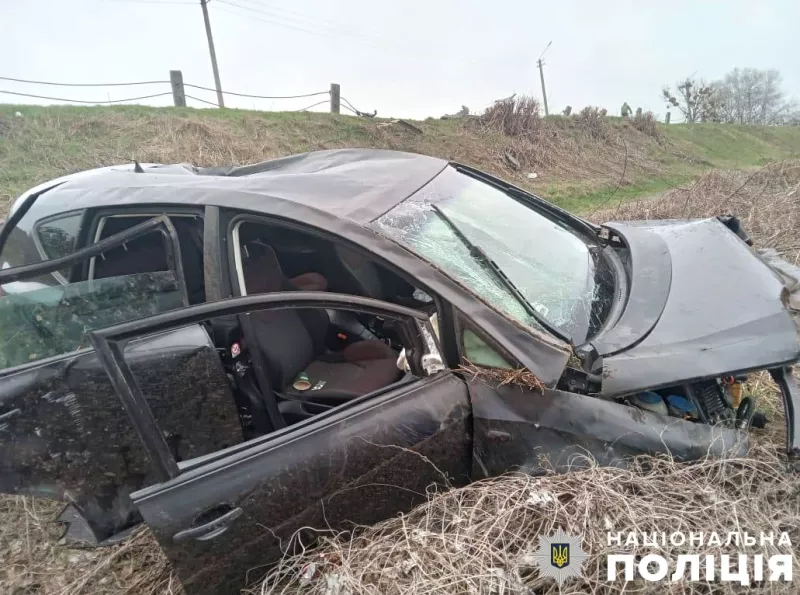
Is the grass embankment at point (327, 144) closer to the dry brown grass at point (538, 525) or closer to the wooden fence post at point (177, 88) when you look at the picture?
the wooden fence post at point (177, 88)

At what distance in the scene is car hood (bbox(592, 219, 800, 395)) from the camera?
1.70m

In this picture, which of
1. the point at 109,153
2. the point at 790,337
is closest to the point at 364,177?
the point at 790,337

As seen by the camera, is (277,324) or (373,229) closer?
(373,229)

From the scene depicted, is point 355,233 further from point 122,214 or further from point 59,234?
point 59,234

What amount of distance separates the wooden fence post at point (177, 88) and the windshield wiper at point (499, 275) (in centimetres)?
1413

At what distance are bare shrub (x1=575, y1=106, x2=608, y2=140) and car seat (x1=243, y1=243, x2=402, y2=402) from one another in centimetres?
1865

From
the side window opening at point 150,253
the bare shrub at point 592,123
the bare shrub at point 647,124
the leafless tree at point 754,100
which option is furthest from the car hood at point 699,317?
the leafless tree at point 754,100

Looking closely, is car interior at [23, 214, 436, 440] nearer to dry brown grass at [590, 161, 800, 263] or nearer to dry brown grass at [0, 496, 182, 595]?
dry brown grass at [0, 496, 182, 595]

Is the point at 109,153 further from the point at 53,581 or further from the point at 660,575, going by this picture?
the point at 660,575

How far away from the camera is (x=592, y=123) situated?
1908 centimetres

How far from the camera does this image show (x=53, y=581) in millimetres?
2008

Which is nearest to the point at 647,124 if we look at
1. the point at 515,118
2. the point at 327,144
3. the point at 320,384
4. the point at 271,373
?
the point at 515,118

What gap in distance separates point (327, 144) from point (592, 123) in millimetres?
10918

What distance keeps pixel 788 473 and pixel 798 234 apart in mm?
4292
